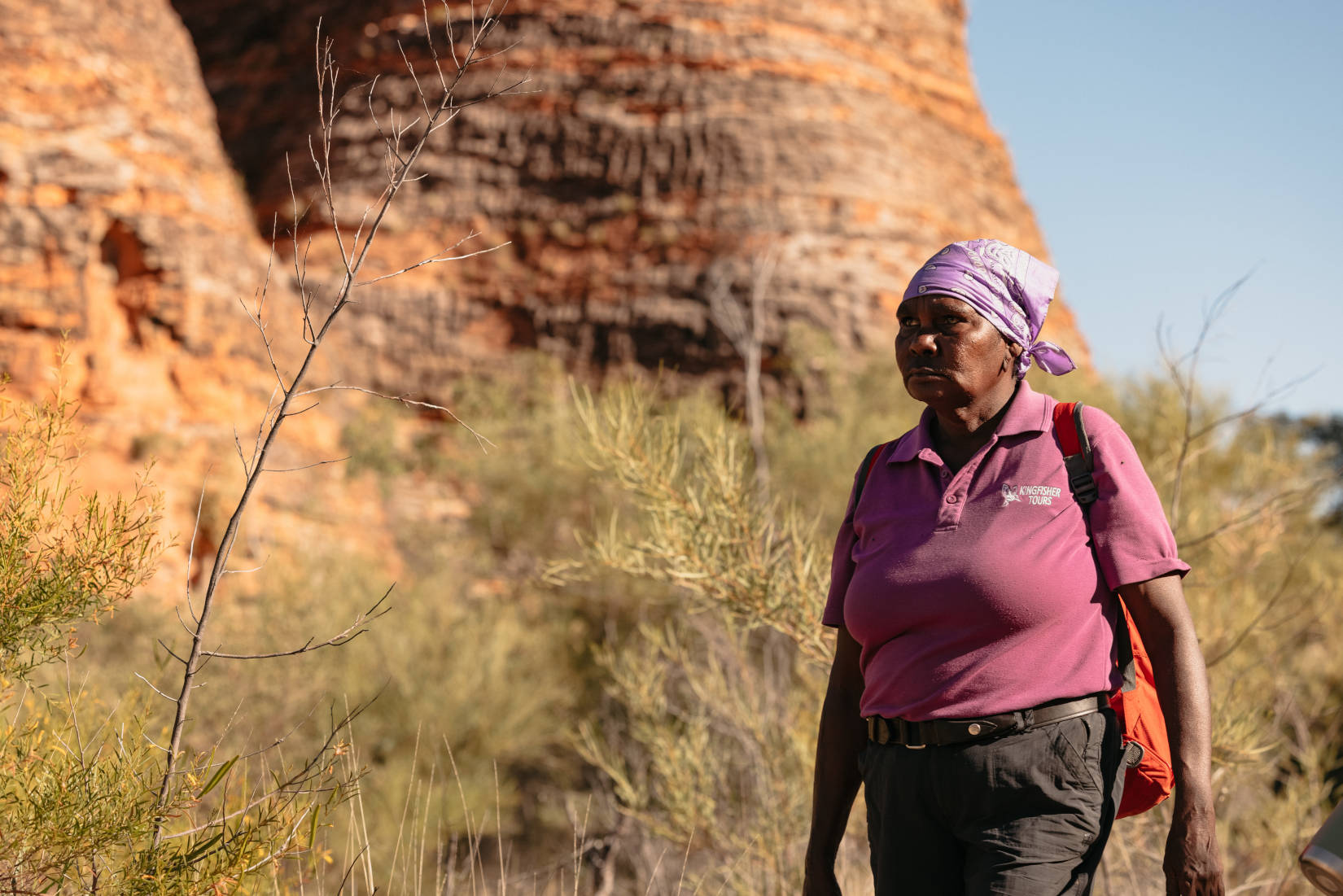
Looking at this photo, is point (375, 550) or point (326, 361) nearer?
point (375, 550)

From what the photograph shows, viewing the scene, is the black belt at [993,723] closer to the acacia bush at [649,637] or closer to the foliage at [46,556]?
the acacia bush at [649,637]

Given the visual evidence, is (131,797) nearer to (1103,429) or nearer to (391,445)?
(1103,429)

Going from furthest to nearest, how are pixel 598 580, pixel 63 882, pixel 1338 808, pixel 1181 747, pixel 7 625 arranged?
pixel 598 580 → pixel 7 625 → pixel 63 882 → pixel 1181 747 → pixel 1338 808

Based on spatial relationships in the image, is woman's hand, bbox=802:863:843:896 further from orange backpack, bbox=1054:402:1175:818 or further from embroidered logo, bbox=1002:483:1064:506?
embroidered logo, bbox=1002:483:1064:506

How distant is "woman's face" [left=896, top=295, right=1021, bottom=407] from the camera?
82.3 inches

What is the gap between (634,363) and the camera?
16.1m

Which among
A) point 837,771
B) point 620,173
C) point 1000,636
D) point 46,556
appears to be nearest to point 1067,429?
point 1000,636

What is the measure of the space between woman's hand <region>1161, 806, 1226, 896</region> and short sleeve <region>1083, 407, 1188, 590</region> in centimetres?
42

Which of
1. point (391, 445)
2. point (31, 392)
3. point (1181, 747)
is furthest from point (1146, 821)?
point (391, 445)

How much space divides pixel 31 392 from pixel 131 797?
1110cm

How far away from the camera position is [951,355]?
2.10 meters

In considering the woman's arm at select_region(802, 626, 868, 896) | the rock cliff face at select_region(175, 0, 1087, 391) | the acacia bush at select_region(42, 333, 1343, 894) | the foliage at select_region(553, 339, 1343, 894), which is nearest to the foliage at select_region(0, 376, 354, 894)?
the acacia bush at select_region(42, 333, 1343, 894)

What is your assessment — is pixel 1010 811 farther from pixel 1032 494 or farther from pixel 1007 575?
pixel 1032 494

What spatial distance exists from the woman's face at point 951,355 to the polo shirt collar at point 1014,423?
0.22ft
